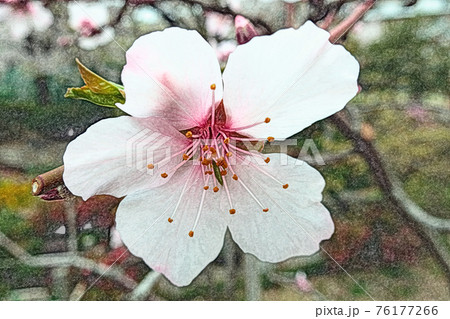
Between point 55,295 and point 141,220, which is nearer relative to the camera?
point 141,220

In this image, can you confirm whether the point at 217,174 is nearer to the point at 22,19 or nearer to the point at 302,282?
the point at 302,282

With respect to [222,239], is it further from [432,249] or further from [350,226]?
[432,249]

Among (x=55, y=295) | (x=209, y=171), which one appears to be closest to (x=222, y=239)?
(x=209, y=171)

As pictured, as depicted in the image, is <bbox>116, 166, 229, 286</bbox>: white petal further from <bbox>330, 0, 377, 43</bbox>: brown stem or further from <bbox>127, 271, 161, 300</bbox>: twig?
<bbox>330, 0, 377, 43</bbox>: brown stem

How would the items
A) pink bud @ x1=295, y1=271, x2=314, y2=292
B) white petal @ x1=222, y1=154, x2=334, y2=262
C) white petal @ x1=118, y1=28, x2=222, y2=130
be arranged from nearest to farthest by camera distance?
white petal @ x1=118, y1=28, x2=222, y2=130 → white petal @ x1=222, y1=154, x2=334, y2=262 → pink bud @ x1=295, y1=271, x2=314, y2=292

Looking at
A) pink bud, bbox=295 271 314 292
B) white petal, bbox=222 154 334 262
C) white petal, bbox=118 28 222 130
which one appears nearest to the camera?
white petal, bbox=118 28 222 130

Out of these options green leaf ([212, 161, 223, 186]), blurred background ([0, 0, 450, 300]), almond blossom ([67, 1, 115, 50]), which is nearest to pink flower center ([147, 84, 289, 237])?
green leaf ([212, 161, 223, 186])
